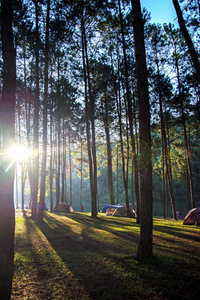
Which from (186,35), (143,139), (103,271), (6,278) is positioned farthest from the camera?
(186,35)

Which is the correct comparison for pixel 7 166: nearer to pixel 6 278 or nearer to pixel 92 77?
pixel 6 278

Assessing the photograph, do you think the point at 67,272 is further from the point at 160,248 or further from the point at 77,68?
the point at 77,68

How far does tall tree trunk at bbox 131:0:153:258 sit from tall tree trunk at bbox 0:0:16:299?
9.72 feet

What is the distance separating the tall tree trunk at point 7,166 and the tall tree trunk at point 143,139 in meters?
2.96

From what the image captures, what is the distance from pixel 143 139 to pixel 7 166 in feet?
10.8

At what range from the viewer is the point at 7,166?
13.0 ft

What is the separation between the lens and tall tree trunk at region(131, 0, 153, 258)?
4.55 m

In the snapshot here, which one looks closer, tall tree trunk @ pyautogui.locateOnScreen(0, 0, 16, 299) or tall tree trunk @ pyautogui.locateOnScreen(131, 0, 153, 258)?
tall tree trunk @ pyautogui.locateOnScreen(0, 0, 16, 299)

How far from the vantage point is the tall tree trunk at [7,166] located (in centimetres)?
377

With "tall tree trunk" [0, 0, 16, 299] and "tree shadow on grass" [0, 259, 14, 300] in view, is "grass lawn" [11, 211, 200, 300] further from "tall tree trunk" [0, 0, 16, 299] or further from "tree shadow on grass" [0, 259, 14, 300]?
"tall tree trunk" [0, 0, 16, 299]

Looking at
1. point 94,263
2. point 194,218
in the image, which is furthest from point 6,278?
point 194,218

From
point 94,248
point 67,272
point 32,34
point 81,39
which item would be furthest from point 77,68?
point 67,272

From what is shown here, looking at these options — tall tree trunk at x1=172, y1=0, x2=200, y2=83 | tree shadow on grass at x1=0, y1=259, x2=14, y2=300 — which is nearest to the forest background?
tall tree trunk at x1=172, y1=0, x2=200, y2=83

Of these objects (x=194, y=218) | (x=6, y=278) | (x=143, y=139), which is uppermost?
(x=143, y=139)
